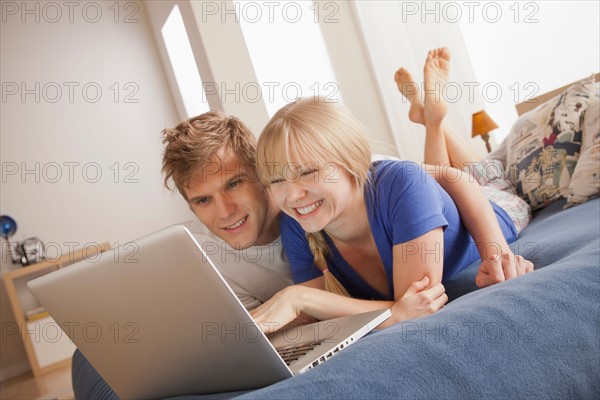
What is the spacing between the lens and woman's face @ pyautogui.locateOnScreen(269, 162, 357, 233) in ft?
4.33

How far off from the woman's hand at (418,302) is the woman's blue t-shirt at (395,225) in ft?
0.28

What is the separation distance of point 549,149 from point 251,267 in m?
1.09

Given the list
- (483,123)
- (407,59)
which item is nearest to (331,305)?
(483,123)

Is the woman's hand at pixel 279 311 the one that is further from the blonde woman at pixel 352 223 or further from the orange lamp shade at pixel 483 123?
the orange lamp shade at pixel 483 123

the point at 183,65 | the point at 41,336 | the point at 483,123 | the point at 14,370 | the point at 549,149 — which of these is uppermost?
the point at 183,65

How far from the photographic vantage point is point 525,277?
3.34 feet

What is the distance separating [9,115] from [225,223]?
4.49m

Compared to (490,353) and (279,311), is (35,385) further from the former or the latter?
(490,353)

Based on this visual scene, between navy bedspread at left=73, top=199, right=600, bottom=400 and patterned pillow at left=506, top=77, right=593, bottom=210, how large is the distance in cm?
120

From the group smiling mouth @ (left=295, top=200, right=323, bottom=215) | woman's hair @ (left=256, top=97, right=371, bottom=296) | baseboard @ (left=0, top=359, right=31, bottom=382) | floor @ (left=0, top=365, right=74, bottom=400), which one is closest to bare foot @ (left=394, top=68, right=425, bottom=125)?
woman's hair @ (left=256, top=97, right=371, bottom=296)

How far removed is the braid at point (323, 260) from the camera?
148 centimetres

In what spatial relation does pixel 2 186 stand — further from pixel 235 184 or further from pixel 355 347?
pixel 355 347

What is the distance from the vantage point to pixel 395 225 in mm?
1330

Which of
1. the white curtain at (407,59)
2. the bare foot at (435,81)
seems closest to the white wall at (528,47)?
the white curtain at (407,59)
